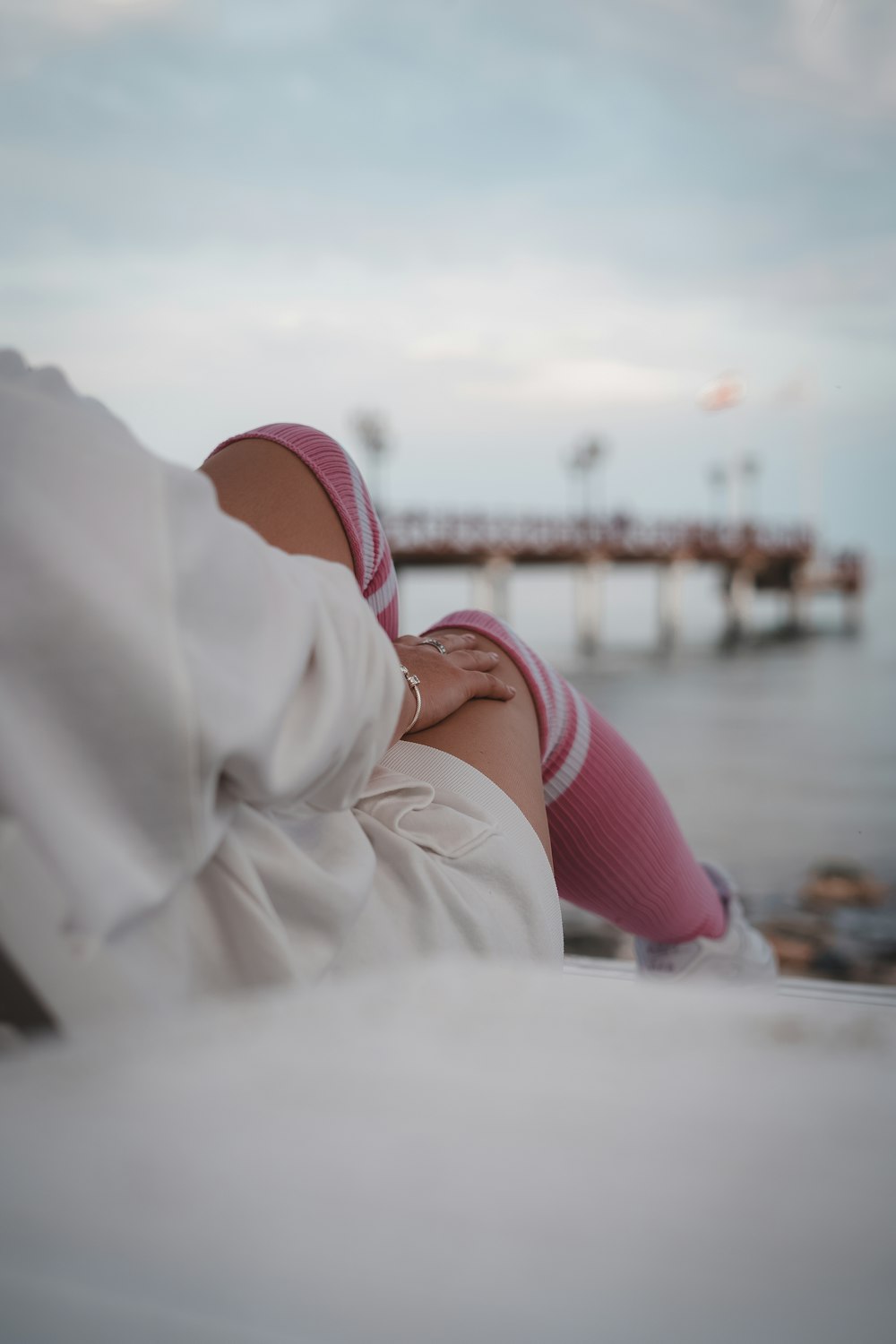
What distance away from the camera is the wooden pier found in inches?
605

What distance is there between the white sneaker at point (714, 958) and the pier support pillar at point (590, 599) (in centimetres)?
1619

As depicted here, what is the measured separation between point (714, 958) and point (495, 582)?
15.1 metres

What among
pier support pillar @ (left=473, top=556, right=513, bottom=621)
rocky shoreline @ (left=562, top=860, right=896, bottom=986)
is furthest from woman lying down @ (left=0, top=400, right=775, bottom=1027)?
pier support pillar @ (left=473, top=556, right=513, bottom=621)

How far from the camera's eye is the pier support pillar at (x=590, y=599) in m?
17.2

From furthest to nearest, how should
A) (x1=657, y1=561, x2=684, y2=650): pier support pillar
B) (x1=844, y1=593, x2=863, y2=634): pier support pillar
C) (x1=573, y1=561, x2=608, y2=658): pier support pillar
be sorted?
(x1=844, y1=593, x2=863, y2=634): pier support pillar, (x1=657, y1=561, x2=684, y2=650): pier support pillar, (x1=573, y1=561, x2=608, y2=658): pier support pillar

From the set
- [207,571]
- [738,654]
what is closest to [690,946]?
[207,571]

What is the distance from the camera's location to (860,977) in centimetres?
257

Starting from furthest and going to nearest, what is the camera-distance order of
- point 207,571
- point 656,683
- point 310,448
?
1. point 656,683
2. point 310,448
3. point 207,571

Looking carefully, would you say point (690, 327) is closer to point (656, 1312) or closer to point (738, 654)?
point (738, 654)

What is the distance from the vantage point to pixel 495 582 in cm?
1585

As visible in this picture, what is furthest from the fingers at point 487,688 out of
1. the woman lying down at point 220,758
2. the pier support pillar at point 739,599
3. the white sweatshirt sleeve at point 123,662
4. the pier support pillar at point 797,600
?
Result: the pier support pillar at point 797,600

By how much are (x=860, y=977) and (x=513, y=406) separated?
20627 mm

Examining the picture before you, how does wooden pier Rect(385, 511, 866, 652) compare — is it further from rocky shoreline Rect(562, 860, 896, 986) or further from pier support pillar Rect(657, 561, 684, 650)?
rocky shoreline Rect(562, 860, 896, 986)

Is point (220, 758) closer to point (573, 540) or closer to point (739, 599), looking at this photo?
point (573, 540)
